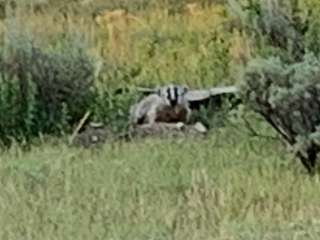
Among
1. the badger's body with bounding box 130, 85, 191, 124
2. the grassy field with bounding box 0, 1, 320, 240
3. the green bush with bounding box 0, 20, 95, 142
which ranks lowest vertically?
the badger's body with bounding box 130, 85, 191, 124

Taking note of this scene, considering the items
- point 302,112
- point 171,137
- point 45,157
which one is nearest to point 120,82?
point 171,137

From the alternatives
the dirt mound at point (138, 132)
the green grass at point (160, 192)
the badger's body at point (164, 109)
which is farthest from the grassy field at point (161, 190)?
the badger's body at point (164, 109)

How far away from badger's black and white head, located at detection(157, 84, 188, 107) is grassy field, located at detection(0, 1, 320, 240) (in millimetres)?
706

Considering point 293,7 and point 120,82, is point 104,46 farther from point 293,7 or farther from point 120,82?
point 293,7

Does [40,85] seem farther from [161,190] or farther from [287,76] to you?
[161,190]

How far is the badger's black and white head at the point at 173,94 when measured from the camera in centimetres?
1265

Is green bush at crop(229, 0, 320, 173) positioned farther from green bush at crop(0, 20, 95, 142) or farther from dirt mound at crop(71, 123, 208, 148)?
green bush at crop(0, 20, 95, 142)

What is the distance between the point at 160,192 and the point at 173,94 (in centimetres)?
401

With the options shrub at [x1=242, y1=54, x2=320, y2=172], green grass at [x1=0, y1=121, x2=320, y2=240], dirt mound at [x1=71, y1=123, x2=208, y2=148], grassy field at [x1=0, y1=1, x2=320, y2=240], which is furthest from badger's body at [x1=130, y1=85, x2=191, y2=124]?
shrub at [x1=242, y1=54, x2=320, y2=172]

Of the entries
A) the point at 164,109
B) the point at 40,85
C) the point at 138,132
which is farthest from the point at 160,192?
the point at 164,109

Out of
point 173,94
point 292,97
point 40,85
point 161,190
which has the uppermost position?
point 292,97

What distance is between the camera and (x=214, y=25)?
1677cm

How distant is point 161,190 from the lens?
8.94m

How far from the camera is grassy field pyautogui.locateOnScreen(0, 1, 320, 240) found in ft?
25.4
